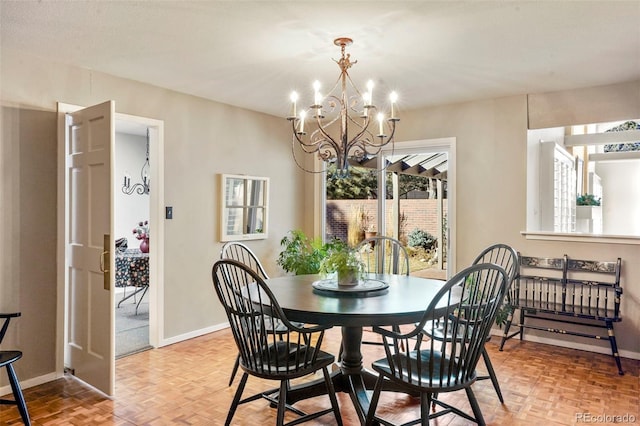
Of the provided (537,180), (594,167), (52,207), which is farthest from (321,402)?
(594,167)

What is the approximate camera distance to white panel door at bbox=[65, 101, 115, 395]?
9.37 feet

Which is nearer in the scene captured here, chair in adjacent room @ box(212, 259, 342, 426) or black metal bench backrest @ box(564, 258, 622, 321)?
chair in adjacent room @ box(212, 259, 342, 426)

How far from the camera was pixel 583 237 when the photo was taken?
3834mm

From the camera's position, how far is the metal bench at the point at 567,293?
141 inches

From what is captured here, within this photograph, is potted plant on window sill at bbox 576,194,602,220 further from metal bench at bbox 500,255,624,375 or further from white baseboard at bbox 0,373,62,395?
white baseboard at bbox 0,373,62,395

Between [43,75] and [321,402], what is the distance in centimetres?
298

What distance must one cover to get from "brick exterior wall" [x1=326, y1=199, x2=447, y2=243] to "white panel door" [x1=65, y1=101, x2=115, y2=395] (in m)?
2.97

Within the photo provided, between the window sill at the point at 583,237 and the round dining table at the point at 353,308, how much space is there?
1701 mm

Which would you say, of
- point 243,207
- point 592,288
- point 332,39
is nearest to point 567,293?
point 592,288

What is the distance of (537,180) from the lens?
439cm

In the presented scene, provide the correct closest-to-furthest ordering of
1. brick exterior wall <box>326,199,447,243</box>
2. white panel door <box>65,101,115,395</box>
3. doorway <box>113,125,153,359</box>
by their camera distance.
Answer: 1. white panel door <box>65,101,115,395</box>
2. brick exterior wall <box>326,199,447,243</box>
3. doorway <box>113,125,153,359</box>

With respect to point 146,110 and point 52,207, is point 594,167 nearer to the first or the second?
point 146,110

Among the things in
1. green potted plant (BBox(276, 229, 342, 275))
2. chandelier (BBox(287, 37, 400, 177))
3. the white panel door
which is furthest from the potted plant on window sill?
the white panel door

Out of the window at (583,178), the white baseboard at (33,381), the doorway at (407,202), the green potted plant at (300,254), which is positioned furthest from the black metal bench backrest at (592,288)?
the white baseboard at (33,381)
